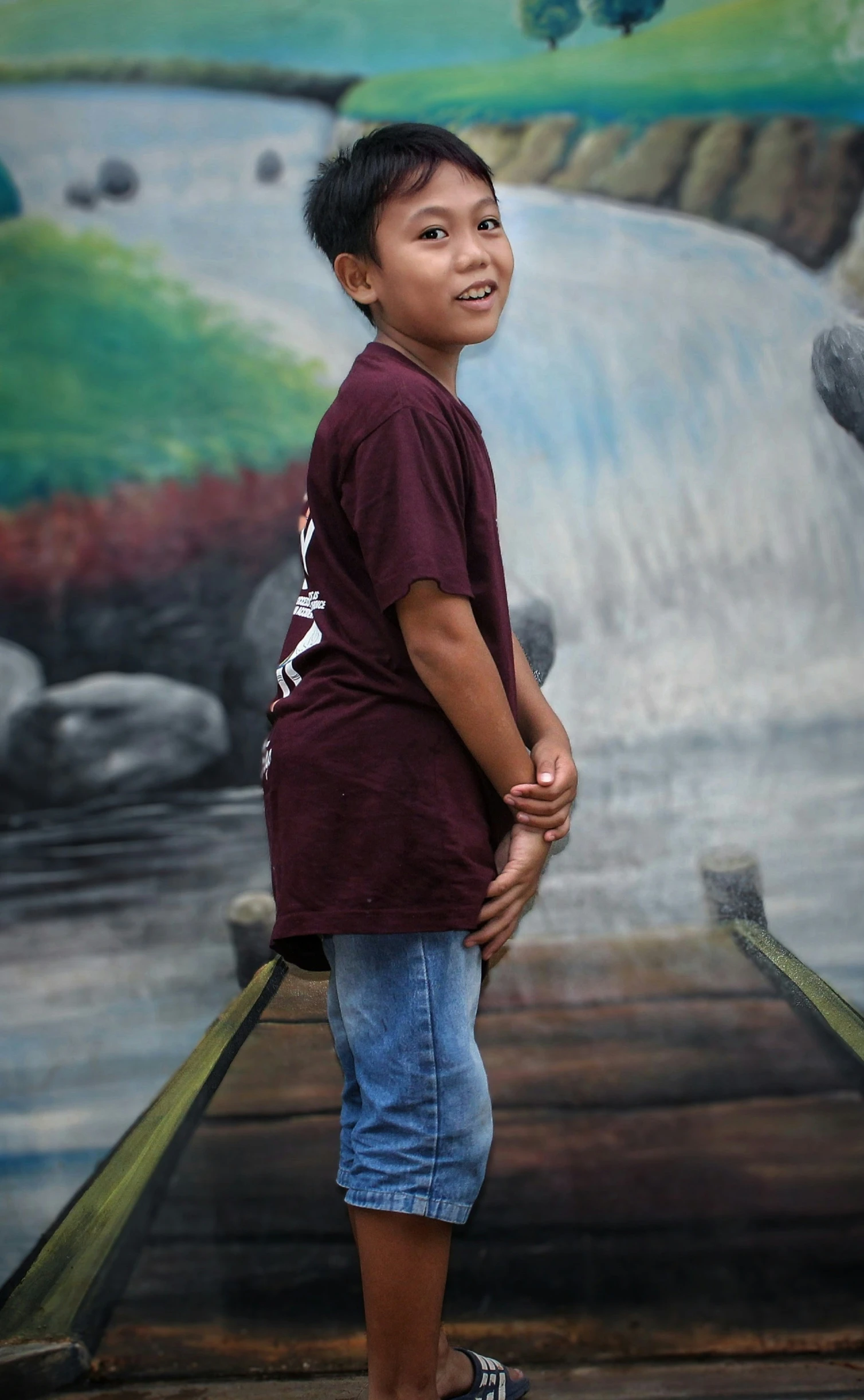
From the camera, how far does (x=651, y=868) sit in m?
1.97

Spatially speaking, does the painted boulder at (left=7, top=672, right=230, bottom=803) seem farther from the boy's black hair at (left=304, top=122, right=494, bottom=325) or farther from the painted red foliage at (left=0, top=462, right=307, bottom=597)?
the boy's black hair at (left=304, top=122, right=494, bottom=325)

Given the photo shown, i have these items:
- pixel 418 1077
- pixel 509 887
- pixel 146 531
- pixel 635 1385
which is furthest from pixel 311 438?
pixel 635 1385

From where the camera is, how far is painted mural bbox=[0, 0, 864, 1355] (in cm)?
196

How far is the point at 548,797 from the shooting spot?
1.37 meters

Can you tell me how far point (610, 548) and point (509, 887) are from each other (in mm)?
782

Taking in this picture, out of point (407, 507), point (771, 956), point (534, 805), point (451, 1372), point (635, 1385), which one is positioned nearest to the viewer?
point (407, 507)

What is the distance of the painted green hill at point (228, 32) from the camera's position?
199 cm

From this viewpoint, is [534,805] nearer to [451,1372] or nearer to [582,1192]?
[451,1372]

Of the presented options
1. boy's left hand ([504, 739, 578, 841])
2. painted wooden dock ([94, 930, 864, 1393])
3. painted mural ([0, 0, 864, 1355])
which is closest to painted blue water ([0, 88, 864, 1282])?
painted mural ([0, 0, 864, 1355])

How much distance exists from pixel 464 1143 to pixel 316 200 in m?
0.95

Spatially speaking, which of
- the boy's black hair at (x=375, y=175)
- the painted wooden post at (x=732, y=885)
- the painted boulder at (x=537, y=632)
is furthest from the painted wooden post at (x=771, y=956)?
the boy's black hair at (x=375, y=175)

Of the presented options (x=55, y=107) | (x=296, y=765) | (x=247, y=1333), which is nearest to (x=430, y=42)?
(x=55, y=107)

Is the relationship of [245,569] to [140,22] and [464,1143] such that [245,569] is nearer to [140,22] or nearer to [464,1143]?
[140,22]

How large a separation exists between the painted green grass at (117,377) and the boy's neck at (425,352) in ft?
1.98
